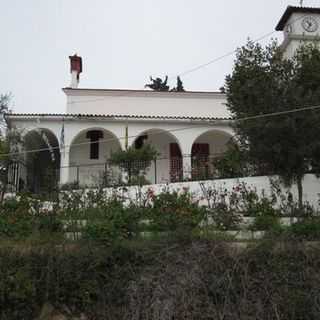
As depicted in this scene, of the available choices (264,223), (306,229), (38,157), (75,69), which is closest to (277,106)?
(264,223)

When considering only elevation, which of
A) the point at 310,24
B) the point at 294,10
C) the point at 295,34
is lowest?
the point at 295,34

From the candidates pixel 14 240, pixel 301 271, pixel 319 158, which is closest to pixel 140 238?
pixel 14 240

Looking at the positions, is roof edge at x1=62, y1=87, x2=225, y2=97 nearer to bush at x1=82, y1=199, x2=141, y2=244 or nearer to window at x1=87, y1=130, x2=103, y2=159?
window at x1=87, y1=130, x2=103, y2=159

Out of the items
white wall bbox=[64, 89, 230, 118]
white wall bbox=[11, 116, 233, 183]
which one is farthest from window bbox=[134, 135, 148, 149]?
white wall bbox=[64, 89, 230, 118]

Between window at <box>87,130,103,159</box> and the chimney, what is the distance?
10.1ft

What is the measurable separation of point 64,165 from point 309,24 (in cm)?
1325

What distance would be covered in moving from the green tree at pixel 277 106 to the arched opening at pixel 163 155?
13.5ft

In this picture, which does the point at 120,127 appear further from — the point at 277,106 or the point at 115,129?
the point at 277,106

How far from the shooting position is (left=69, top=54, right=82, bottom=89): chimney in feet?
66.4

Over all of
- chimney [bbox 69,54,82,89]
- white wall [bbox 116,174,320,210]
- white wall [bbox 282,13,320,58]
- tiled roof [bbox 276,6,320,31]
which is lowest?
white wall [bbox 116,174,320,210]

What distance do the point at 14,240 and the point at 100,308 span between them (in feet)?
8.23

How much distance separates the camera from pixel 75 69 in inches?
805

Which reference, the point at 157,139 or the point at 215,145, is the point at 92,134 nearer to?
the point at 157,139

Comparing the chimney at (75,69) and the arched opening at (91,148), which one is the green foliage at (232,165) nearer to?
the arched opening at (91,148)
